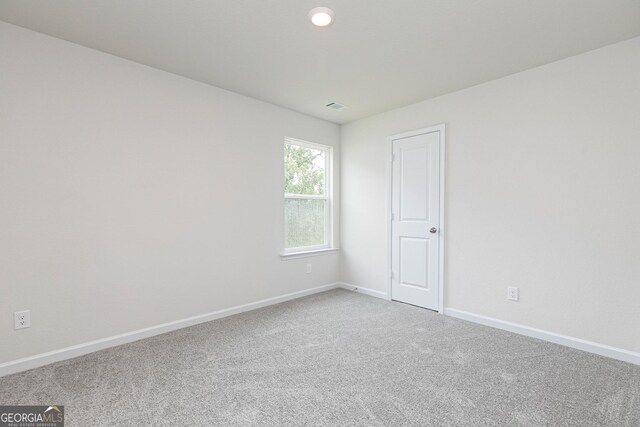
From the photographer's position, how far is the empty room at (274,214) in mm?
1986

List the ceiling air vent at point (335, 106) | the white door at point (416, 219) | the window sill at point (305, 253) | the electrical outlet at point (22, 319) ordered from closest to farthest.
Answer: the electrical outlet at point (22, 319), the white door at point (416, 219), the ceiling air vent at point (335, 106), the window sill at point (305, 253)

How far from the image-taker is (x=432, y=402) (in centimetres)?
188

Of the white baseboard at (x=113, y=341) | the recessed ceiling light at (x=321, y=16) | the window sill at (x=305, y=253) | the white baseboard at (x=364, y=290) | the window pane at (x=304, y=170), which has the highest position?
the recessed ceiling light at (x=321, y=16)

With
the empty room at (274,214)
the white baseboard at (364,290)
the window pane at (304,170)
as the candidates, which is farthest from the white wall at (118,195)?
the white baseboard at (364,290)

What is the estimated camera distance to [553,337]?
2717mm

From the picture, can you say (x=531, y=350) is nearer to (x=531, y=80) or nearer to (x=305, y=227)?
(x=531, y=80)

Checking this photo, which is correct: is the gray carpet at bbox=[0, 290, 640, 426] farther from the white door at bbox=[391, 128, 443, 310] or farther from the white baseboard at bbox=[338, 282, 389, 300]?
the white baseboard at bbox=[338, 282, 389, 300]

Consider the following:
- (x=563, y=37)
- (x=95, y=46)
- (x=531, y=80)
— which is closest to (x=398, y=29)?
(x=563, y=37)

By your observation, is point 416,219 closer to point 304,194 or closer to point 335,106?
point 304,194

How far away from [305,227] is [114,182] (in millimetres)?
2306

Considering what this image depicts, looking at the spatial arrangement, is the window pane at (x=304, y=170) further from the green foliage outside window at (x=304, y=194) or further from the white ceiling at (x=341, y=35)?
the white ceiling at (x=341, y=35)

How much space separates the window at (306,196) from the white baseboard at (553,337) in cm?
194

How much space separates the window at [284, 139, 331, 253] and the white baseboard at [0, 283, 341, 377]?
909 mm

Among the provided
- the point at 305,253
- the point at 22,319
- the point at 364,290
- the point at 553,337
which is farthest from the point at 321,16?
the point at 364,290
